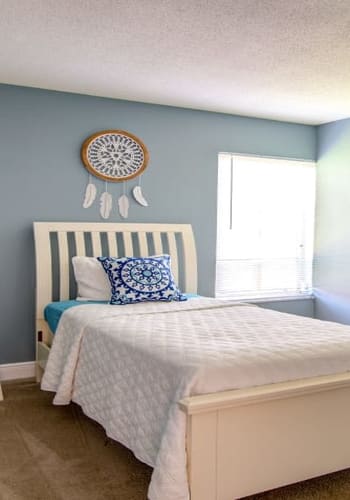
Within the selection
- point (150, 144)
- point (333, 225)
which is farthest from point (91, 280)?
point (333, 225)

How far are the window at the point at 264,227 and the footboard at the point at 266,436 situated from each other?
259 cm

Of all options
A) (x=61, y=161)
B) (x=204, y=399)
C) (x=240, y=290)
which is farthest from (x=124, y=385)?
(x=240, y=290)

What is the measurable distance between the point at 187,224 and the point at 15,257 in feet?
4.76

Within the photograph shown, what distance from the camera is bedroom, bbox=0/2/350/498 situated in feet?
10.4

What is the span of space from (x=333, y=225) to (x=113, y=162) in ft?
7.41

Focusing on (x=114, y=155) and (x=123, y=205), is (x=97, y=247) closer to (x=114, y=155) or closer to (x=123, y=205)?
(x=123, y=205)

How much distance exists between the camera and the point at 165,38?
9.80 feet

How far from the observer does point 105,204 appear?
14.3 ft

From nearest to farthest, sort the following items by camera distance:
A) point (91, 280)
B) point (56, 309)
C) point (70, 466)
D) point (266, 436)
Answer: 1. point (266, 436)
2. point (70, 466)
3. point (56, 309)
4. point (91, 280)

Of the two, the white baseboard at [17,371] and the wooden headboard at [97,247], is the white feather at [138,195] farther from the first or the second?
the white baseboard at [17,371]

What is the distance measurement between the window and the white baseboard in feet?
5.84

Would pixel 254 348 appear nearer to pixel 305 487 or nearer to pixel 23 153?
pixel 305 487

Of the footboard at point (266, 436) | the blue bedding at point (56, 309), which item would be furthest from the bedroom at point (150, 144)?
the footboard at point (266, 436)

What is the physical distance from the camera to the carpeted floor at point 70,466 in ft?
7.86
